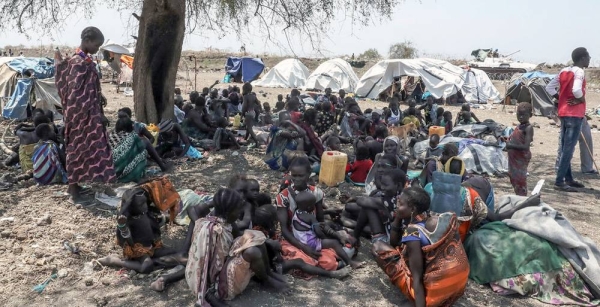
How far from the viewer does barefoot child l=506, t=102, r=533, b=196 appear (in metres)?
5.07

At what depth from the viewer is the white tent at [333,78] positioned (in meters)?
19.6

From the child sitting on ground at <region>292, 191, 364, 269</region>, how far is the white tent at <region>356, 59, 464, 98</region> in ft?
45.4

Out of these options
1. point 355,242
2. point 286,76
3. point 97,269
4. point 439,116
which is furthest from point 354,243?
point 286,76

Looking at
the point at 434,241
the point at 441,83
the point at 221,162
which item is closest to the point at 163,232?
the point at 434,241

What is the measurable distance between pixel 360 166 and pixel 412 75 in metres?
12.0

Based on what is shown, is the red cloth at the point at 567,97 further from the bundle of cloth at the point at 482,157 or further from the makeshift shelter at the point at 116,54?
the makeshift shelter at the point at 116,54

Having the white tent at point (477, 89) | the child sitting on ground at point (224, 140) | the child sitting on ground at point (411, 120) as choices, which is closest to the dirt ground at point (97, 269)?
the child sitting on ground at point (224, 140)

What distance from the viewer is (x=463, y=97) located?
56.9ft

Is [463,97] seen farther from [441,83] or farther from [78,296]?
[78,296]

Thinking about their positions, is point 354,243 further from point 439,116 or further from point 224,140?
point 439,116

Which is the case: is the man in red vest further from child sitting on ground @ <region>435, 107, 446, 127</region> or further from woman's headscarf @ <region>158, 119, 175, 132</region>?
woman's headscarf @ <region>158, 119, 175, 132</region>

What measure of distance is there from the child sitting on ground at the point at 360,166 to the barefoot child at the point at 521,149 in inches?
62.9

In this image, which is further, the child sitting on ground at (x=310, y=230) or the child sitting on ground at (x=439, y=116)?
the child sitting on ground at (x=439, y=116)

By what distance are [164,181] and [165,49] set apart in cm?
395
